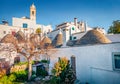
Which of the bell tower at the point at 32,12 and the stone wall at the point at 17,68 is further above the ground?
the bell tower at the point at 32,12

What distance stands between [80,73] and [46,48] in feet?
26.3

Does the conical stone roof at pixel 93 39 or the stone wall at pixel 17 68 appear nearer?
the conical stone roof at pixel 93 39

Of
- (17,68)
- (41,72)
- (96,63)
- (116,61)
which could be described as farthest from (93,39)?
(17,68)

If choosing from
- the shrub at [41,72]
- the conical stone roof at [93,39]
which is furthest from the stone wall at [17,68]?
the conical stone roof at [93,39]

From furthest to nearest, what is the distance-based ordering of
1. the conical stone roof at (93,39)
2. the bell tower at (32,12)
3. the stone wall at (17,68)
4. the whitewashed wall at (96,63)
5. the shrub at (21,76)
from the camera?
the bell tower at (32,12), the stone wall at (17,68), the conical stone roof at (93,39), the shrub at (21,76), the whitewashed wall at (96,63)

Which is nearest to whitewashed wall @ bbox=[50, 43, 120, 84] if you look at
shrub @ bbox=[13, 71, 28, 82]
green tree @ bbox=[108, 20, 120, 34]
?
shrub @ bbox=[13, 71, 28, 82]

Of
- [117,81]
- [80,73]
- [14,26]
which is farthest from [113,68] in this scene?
[14,26]

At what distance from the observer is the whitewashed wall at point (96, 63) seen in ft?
43.6

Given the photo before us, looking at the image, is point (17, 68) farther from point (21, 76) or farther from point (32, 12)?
point (32, 12)

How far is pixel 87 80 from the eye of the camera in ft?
53.3

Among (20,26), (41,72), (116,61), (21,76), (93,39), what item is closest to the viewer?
(116,61)

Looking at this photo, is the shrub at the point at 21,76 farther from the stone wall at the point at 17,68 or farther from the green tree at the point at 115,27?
the green tree at the point at 115,27

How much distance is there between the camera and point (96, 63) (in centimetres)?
1491

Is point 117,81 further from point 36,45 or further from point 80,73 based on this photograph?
point 36,45
